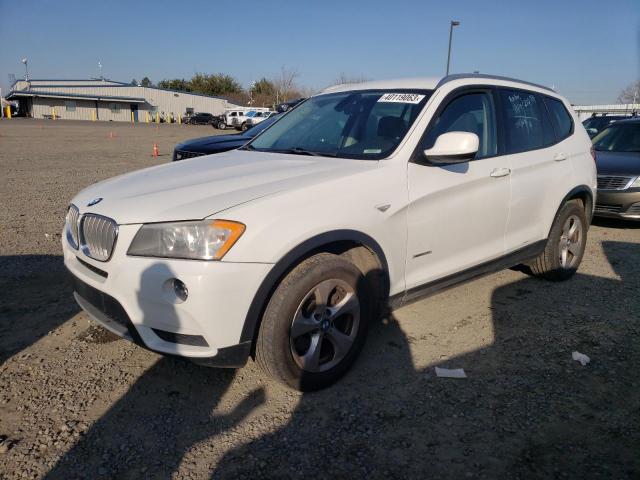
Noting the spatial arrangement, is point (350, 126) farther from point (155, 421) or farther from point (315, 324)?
point (155, 421)

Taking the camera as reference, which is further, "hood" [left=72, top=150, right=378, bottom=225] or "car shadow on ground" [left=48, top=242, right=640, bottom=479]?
"hood" [left=72, top=150, right=378, bottom=225]

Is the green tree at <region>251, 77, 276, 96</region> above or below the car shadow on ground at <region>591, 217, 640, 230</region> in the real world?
above

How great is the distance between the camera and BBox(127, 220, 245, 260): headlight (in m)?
2.46

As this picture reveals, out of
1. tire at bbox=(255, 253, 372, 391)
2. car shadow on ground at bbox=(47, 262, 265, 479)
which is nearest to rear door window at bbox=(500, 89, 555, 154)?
tire at bbox=(255, 253, 372, 391)

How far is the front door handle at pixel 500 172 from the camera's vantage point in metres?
3.73

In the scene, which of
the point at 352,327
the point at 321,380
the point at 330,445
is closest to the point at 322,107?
the point at 352,327

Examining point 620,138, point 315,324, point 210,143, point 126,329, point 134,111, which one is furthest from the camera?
point 134,111

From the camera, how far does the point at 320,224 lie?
107 inches

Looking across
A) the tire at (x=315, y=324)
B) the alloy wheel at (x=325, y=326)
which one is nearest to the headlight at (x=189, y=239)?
the tire at (x=315, y=324)

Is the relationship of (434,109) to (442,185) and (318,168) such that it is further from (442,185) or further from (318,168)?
(318,168)

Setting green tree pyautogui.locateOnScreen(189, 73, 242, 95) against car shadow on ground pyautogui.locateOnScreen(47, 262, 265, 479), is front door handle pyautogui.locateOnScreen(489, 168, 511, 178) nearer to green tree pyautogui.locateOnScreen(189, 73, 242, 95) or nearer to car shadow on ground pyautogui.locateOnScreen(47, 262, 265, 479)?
car shadow on ground pyautogui.locateOnScreen(47, 262, 265, 479)

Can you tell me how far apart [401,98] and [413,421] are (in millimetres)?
2187

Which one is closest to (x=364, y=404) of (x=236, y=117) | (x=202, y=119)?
(x=236, y=117)

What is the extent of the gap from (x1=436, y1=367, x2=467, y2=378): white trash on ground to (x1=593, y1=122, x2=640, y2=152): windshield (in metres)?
6.63
